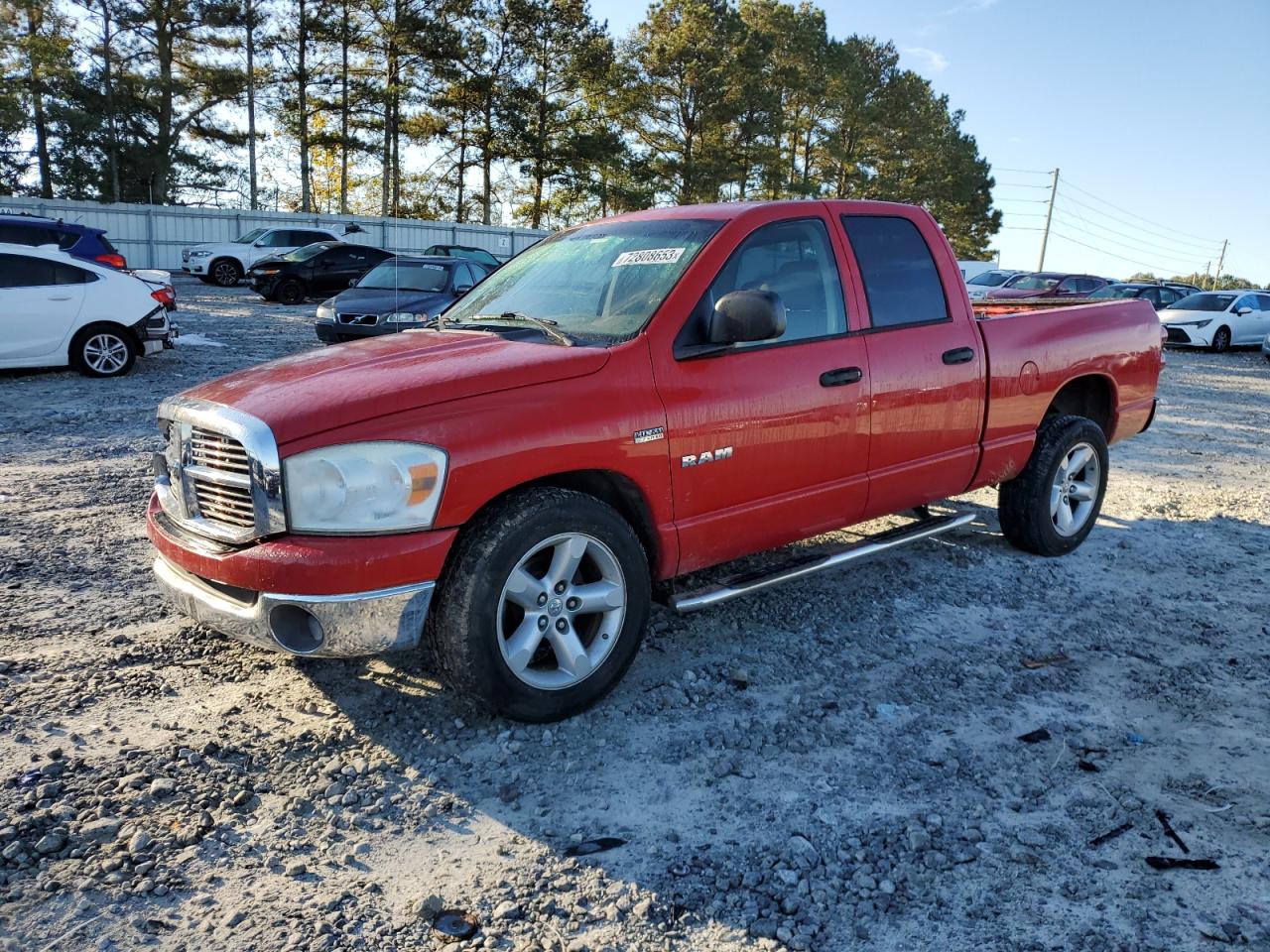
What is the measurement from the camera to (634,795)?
10.4 ft

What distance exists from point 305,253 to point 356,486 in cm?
2273

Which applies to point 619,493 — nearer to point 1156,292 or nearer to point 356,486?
point 356,486

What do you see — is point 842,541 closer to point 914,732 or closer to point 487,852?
point 914,732

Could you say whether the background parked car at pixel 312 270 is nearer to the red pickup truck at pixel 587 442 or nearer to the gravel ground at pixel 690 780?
the gravel ground at pixel 690 780

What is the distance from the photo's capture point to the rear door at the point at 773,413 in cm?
381

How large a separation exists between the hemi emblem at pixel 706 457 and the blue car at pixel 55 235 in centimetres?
1267

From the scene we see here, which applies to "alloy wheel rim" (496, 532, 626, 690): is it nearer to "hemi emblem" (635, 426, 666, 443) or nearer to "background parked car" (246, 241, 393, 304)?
"hemi emblem" (635, 426, 666, 443)

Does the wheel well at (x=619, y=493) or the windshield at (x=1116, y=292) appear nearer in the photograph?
the wheel well at (x=619, y=493)

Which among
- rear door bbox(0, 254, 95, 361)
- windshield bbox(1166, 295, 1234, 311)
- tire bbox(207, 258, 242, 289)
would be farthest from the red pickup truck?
tire bbox(207, 258, 242, 289)

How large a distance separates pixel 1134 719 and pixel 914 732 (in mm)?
951

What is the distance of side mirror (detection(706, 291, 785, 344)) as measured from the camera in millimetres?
3680

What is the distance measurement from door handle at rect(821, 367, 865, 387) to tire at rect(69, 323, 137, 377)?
10.4m

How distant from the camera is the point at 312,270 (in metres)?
23.6

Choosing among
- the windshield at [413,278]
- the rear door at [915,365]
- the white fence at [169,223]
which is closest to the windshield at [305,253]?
the white fence at [169,223]
